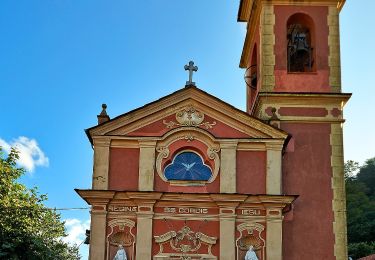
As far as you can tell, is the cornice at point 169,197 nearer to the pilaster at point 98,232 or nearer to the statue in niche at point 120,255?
the pilaster at point 98,232

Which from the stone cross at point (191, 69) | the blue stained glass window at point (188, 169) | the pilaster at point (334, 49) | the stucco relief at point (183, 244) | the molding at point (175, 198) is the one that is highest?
the pilaster at point (334, 49)

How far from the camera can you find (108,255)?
15617 millimetres

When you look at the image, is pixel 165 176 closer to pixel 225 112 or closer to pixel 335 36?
pixel 225 112

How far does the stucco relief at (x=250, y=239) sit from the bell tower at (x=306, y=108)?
3.08 feet

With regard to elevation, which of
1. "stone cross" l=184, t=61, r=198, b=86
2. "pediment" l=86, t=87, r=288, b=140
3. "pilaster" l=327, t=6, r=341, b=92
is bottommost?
"pediment" l=86, t=87, r=288, b=140

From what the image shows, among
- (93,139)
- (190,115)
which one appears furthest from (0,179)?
(190,115)

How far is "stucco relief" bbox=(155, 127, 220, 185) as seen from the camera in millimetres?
16406

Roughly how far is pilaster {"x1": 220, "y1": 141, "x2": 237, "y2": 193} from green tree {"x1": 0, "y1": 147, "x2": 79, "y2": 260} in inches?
292

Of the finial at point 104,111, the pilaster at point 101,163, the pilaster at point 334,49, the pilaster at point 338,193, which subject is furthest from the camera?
the pilaster at point 334,49

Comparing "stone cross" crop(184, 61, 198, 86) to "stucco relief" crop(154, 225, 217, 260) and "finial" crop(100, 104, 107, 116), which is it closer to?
"finial" crop(100, 104, 107, 116)

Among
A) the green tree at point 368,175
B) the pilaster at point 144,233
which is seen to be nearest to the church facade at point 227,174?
the pilaster at point 144,233

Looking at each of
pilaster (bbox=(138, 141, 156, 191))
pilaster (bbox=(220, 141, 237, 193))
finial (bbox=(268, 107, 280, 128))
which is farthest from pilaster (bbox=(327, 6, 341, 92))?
pilaster (bbox=(138, 141, 156, 191))

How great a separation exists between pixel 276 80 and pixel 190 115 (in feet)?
10.6

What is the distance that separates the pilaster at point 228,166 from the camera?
53.1 ft
